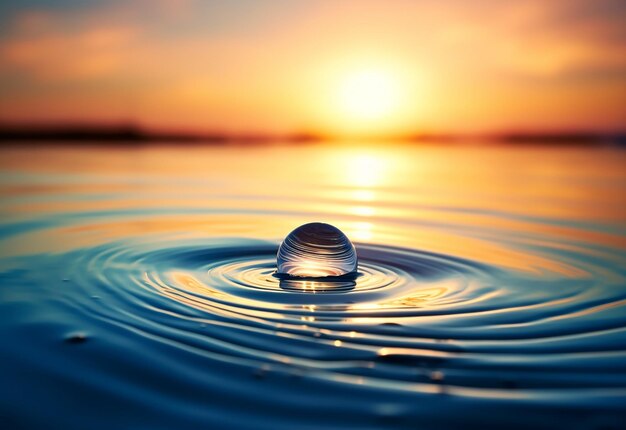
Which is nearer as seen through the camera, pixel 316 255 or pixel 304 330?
pixel 304 330

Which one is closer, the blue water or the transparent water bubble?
the blue water

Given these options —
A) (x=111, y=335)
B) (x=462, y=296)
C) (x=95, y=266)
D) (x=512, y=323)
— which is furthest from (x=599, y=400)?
(x=95, y=266)

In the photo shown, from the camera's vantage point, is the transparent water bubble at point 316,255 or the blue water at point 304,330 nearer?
the blue water at point 304,330

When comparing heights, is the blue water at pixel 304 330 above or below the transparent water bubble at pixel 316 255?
below

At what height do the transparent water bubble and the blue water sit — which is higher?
the transparent water bubble
